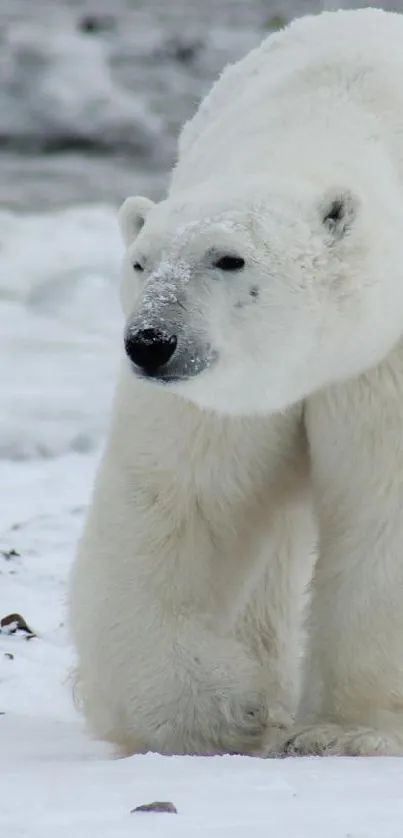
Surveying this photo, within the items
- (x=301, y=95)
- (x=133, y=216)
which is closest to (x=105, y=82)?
(x=301, y=95)

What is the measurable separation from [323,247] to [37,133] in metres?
10.9

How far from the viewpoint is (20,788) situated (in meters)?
2.12

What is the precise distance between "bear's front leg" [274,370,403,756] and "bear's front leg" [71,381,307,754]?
11 cm

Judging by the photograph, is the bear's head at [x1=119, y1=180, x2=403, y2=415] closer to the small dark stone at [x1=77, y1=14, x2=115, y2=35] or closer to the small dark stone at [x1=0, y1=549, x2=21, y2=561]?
the small dark stone at [x1=0, y1=549, x2=21, y2=561]

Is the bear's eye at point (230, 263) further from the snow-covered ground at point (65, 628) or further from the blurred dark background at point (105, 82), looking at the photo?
the blurred dark background at point (105, 82)

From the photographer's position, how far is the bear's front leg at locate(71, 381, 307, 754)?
2818 millimetres

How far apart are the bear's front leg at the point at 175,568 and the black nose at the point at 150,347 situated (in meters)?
0.40

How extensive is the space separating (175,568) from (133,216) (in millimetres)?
660

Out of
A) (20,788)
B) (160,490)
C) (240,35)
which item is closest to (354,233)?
(160,490)

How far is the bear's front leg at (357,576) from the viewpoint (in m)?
2.76

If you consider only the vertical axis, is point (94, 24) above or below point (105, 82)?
above

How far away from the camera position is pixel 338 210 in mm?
2543

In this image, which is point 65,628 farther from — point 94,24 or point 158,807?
point 94,24

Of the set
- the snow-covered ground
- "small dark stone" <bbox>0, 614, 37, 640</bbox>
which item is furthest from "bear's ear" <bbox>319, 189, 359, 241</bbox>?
"small dark stone" <bbox>0, 614, 37, 640</bbox>
